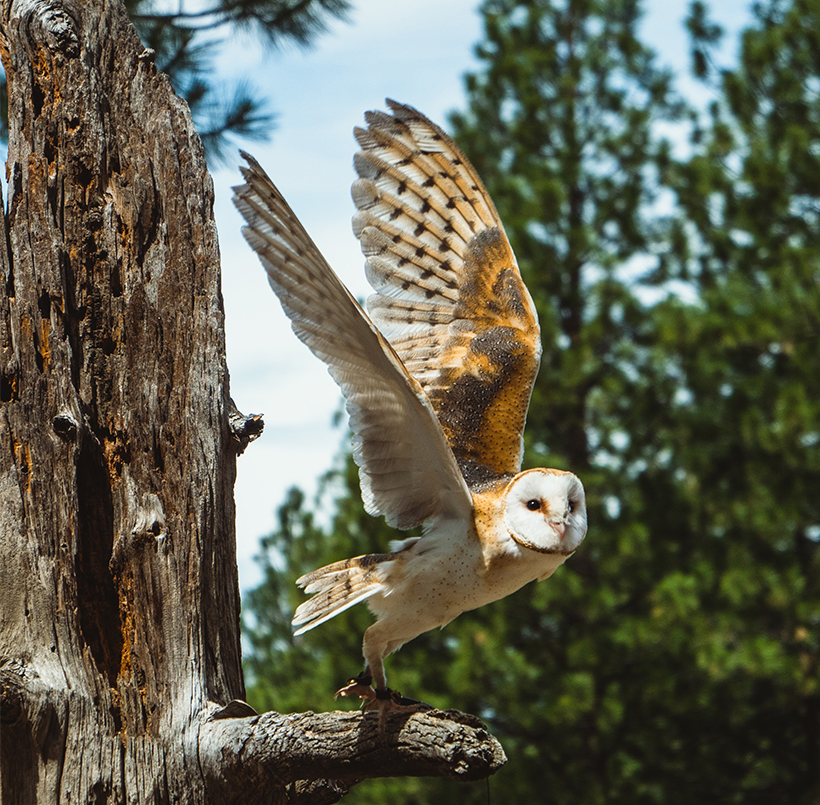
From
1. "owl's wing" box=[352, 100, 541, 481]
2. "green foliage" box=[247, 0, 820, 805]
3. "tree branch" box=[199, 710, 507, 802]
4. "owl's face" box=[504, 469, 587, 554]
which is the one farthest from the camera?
"green foliage" box=[247, 0, 820, 805]

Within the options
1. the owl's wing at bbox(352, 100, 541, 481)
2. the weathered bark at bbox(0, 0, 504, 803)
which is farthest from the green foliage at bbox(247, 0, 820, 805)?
the weathered bark at bbox(0, 0, 504, 803)

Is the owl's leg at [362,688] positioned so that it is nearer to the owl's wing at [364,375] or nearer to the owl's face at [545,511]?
the owl's wing at [364,375]

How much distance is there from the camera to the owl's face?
98.3 inches

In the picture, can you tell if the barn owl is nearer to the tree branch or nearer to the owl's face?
the owl's face

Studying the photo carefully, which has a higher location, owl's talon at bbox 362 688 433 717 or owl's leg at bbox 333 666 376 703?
owl's leg at bbox 333 666 376 703

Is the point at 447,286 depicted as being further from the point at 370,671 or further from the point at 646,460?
the point at 646,460

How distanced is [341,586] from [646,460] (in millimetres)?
7644

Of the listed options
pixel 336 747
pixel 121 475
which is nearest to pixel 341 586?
pixel 336 747

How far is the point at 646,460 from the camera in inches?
391

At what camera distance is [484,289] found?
3604 mm

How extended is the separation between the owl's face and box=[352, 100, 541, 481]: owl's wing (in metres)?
0.57

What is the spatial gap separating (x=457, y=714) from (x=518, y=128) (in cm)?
864

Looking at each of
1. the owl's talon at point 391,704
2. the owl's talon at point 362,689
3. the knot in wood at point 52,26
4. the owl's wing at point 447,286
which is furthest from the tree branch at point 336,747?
the knot in wood at point 52,26

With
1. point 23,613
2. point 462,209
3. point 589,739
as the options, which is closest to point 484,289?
point 462,209
